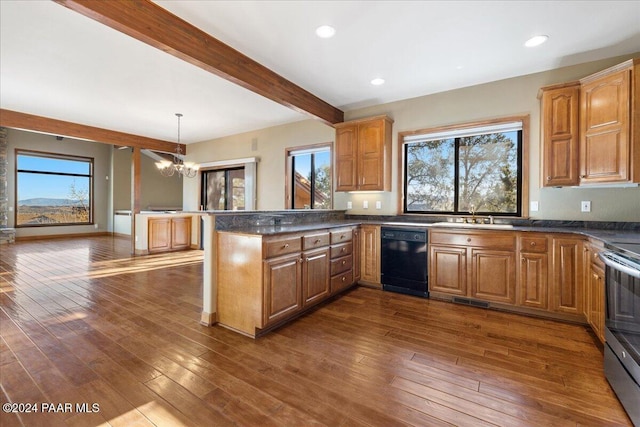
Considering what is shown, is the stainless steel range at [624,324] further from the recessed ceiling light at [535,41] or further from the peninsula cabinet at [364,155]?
the peninsula cabinet at [364,155]

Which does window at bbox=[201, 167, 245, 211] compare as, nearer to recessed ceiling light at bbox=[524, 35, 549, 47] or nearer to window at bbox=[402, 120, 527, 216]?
window at bbox=[402, 120, 527, 216]

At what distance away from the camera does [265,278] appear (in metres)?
2.48

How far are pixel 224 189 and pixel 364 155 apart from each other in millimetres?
4007

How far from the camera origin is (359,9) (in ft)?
7.63

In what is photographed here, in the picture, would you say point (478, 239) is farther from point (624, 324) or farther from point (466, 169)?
point (624, 324)

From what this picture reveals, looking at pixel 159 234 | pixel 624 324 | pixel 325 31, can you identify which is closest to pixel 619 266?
pixel 624 324

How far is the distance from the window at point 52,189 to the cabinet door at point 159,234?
4.69 metres

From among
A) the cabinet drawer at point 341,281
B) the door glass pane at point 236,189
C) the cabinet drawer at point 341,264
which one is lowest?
the cabinet drawer at point 341,281

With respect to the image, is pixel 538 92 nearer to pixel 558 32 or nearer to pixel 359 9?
pixel 558 32

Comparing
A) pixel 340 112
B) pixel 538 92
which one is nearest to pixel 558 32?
pixel 538 92

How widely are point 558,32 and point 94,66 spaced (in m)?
4.88

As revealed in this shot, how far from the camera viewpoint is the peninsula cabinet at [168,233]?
6443 mm

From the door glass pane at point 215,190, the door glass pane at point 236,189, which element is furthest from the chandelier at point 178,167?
the door glass pane at point 236,189

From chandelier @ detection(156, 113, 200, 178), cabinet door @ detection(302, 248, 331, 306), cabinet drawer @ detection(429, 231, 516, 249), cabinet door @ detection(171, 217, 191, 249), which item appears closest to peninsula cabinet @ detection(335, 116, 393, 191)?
cabinet drawer @ detection(429, 231, 516, 249)
